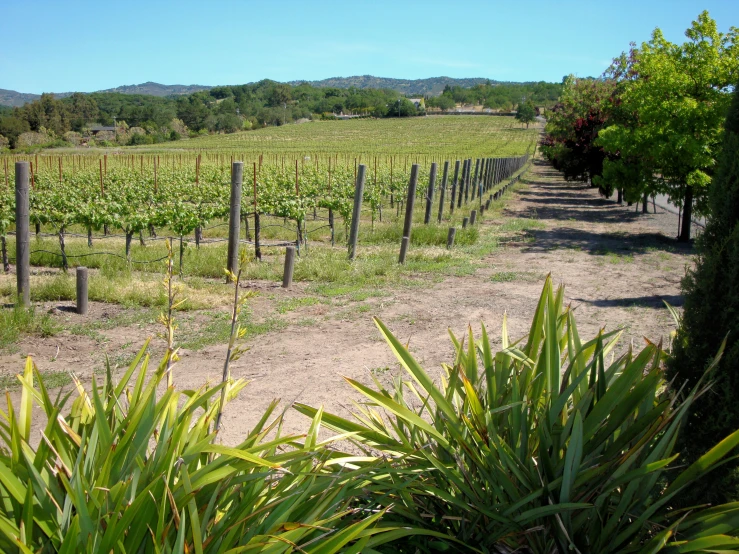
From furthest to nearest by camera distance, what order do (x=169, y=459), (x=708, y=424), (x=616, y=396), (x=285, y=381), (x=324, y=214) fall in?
(x=324, y=214) < (x=285, y=381) < (x=708, y=424) < (x=616, y=396) < (x=169, y=459)

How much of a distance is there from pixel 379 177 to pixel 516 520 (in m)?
23.0

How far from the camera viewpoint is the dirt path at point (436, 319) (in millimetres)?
5160

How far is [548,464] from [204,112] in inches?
5384

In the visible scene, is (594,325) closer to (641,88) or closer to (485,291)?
(485,291)

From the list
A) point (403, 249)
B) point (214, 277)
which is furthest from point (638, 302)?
point (214, 277)

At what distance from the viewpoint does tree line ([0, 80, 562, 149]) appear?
99562 mm

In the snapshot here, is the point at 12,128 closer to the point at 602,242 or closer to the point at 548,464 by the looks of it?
the point at 602,242

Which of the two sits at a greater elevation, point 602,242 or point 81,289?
point 602,242

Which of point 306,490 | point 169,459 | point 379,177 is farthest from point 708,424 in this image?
point 379,177

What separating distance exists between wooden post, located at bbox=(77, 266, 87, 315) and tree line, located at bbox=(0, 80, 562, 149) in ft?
269

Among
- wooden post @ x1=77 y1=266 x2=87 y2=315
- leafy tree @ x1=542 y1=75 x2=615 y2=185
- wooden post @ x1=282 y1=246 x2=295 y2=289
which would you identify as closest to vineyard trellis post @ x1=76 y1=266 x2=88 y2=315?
wooden post @ x1=77 y1=266 x2=87 y2=315

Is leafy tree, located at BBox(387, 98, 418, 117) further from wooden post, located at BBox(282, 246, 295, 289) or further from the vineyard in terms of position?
wooden post, located at BBox(282, 246, 295, 289)

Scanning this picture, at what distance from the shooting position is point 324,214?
22.8 meters

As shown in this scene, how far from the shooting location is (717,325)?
2.40m
